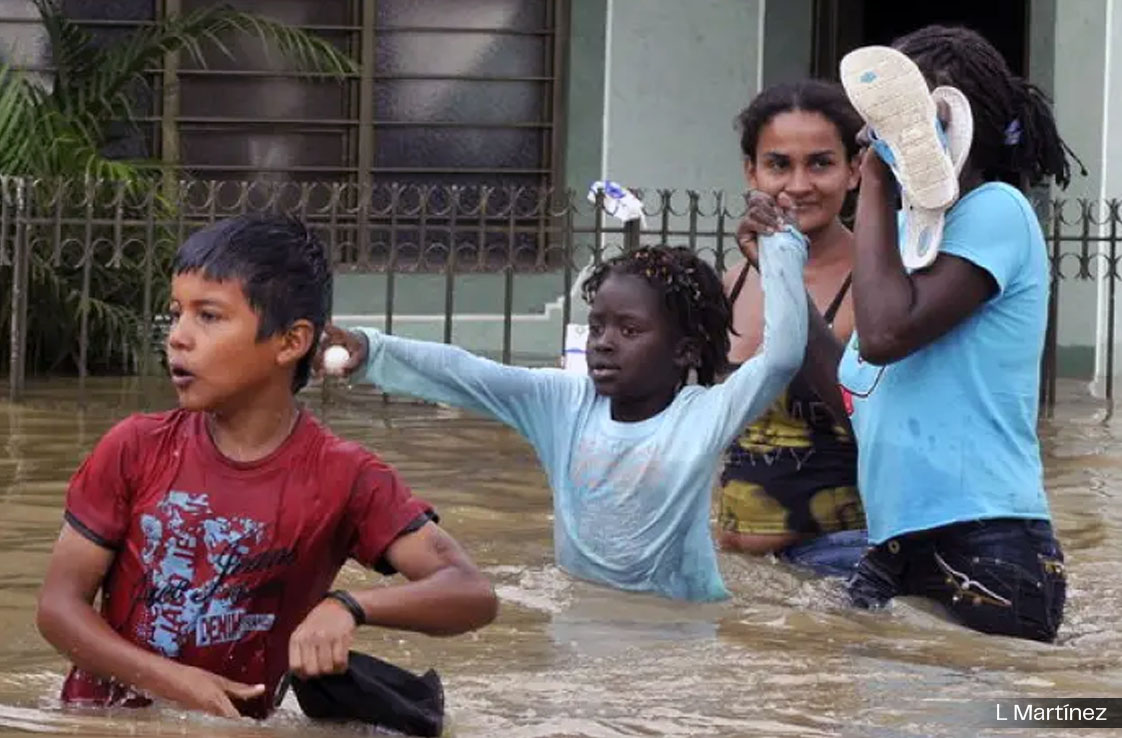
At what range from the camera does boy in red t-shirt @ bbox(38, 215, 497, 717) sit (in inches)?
163

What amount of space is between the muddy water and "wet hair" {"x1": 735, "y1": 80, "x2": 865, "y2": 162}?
3.70 ft

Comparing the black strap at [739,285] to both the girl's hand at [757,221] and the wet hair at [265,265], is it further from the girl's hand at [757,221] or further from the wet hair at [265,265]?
the wet hair at [265,265]

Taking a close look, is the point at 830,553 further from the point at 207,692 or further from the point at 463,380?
the point at 207,692

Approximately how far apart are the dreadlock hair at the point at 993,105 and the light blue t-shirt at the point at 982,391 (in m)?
0.19

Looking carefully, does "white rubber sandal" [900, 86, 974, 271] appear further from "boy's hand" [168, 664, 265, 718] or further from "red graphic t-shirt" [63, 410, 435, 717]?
"boy's hand" [168, 664, 265, 718]

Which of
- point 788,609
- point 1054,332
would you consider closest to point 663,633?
point 788,609

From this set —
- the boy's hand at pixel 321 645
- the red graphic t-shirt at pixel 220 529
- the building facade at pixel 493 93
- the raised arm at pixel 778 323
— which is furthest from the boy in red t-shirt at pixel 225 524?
the building facade at pixel 493 93

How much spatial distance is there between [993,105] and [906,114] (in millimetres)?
398

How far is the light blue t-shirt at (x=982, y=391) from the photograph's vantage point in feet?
16.9

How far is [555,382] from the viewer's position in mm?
5934

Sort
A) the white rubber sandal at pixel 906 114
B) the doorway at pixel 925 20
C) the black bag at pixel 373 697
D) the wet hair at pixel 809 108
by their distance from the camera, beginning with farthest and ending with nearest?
1. the doorway at pixel 925 20
2. the wet hair at pixel 809 108
3. the white rubber sandal at pixel 906 114
4. the black bag at pixel 373 697

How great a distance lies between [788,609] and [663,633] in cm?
48

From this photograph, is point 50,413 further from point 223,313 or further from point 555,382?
point 223,313

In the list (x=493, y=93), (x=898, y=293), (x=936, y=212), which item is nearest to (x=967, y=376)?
(x=898, y=293)
